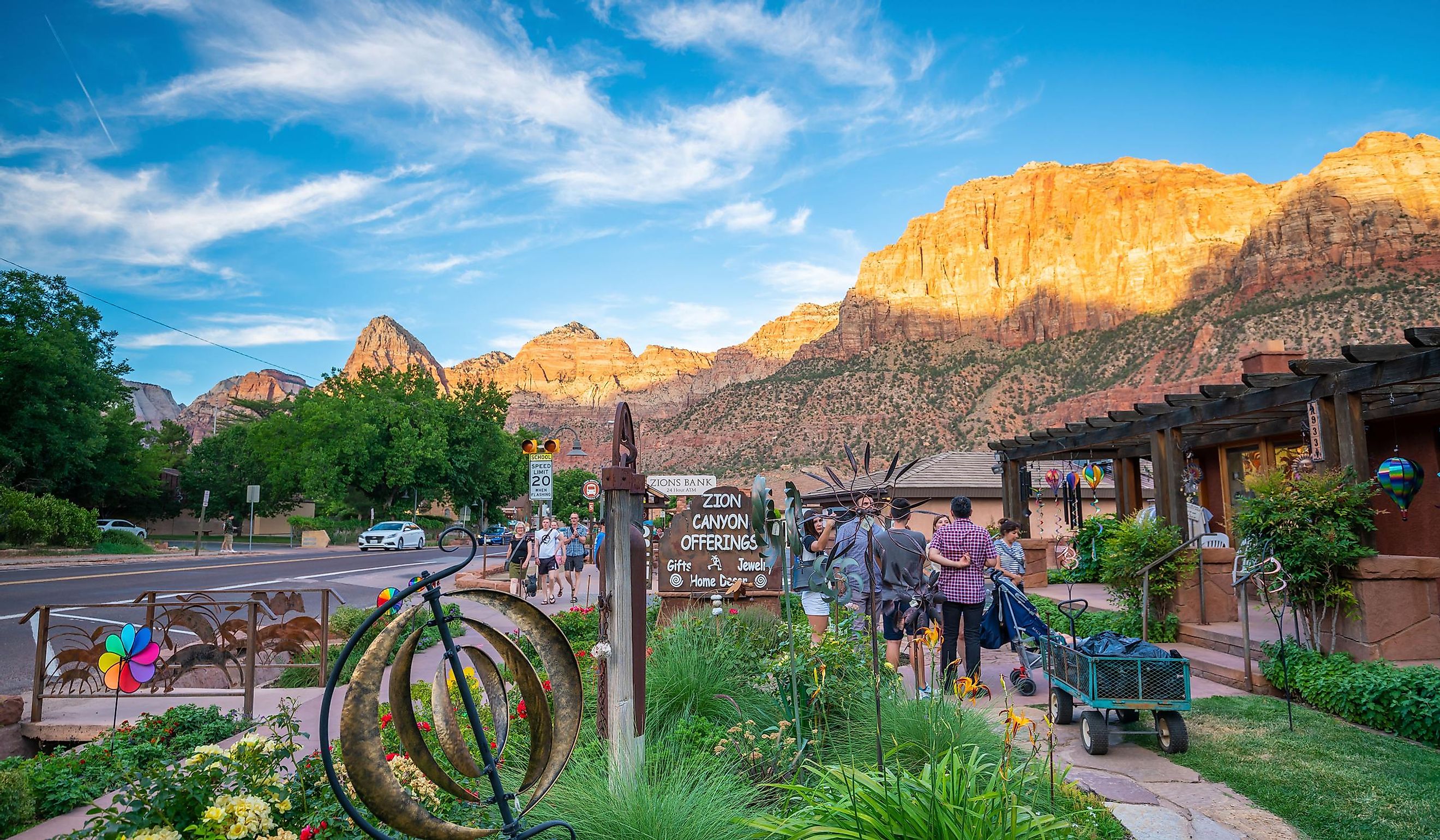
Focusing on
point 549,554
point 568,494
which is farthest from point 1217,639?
point 568,494

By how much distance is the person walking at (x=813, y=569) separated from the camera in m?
4.06

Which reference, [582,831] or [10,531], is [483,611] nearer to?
[582,831]

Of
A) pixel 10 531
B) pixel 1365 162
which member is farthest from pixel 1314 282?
pixel 10 531

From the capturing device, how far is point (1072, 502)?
2266 cm

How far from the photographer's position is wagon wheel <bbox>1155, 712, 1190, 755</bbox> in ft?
19.3

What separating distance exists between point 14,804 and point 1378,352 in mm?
11342

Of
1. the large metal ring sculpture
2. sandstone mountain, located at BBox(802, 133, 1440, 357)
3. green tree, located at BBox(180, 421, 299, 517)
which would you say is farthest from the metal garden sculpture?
sandstone mountain, located at BBox(802, 133, 1440, 357)

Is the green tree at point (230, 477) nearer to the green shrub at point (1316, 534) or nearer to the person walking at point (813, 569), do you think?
the person walking at point (813, 569)

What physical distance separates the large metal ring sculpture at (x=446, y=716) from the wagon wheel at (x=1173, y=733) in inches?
187

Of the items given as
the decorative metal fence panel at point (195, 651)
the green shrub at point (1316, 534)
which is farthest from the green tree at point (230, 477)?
the green shrub at point (1316, 534)

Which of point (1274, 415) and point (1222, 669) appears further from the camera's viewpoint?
point (1274, 415)

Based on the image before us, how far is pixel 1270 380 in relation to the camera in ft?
31.6

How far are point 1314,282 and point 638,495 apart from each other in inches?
2759

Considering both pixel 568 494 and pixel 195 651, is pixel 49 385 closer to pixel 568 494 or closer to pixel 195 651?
pixel 195 651
